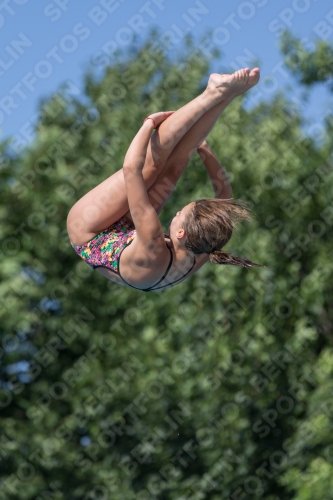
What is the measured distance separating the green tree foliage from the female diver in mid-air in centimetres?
451

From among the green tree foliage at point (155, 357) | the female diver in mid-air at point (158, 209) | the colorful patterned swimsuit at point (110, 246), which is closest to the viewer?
the female diver in mid-air at point (158, 209)

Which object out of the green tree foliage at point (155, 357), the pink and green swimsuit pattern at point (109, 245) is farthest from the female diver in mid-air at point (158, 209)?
the green tree foliage at point (155, 357)

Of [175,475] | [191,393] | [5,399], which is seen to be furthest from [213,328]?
[5,399]

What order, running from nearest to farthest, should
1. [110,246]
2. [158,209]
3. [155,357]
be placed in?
[110,246] → [158,209] → [155,357]

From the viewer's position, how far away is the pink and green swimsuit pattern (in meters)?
3.88

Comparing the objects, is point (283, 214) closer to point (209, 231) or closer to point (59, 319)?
point (59, 319)

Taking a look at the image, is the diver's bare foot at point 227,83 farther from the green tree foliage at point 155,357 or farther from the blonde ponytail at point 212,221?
the green tree foliage at point 155,357

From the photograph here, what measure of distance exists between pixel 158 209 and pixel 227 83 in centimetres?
72

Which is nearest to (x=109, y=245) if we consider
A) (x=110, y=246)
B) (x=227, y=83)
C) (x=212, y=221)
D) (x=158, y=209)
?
(x=110, y=246)

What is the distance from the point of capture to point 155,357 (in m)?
8.52

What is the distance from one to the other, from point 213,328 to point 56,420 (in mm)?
1762

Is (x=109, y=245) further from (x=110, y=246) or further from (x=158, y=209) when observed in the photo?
(x=158, y=209)

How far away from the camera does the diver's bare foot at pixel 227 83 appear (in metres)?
3.57

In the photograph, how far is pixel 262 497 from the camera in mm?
9031
